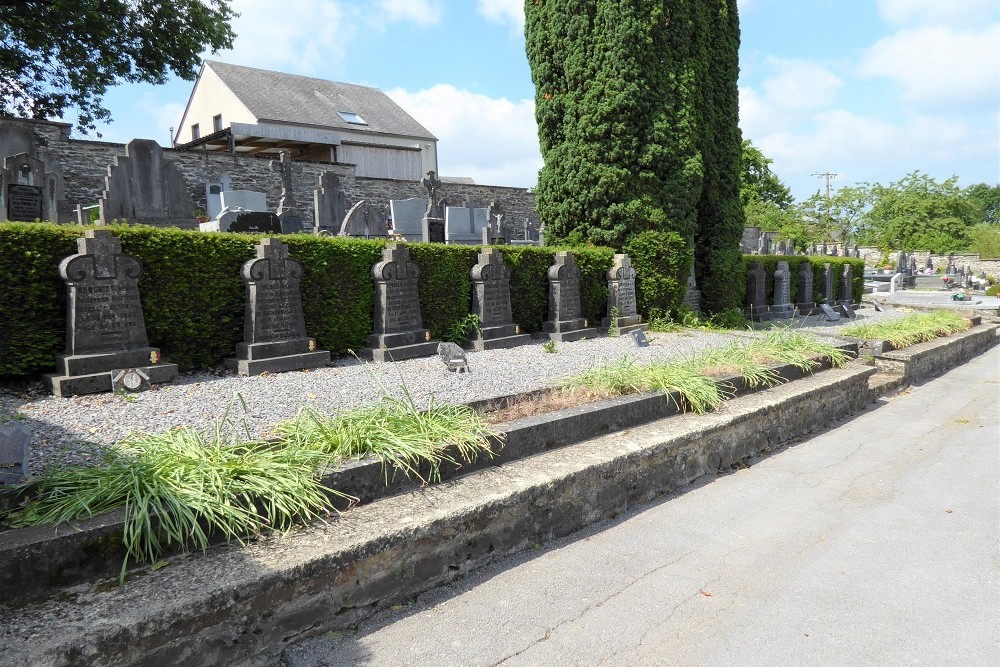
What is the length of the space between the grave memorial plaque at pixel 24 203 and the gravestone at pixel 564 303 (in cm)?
781

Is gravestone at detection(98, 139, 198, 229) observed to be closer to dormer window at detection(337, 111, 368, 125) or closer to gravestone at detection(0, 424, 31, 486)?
gravestone at detection(0, 424, 31, 486)

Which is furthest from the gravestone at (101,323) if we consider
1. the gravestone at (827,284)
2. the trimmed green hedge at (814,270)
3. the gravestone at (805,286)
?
the gravestone at (827,284)

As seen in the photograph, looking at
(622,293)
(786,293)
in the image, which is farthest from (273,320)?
(786,293)

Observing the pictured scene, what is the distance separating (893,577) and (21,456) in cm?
421

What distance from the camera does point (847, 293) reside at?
20.5m

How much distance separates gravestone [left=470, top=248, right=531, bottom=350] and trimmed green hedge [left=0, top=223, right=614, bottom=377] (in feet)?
0.54

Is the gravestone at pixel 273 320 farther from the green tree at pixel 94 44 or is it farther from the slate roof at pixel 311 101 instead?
the slate roof at pixel 311 101

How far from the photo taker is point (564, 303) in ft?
34.5

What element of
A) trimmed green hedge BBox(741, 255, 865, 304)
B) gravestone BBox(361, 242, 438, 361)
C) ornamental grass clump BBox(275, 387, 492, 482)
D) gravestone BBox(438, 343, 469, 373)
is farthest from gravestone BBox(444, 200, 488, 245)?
ornamental grass clump BBox(275, 387, 492, 482)

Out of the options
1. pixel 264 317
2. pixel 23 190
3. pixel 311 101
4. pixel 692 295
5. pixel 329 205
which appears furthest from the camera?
pixel 311 101

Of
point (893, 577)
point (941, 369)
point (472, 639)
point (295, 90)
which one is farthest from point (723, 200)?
point (295, 90)

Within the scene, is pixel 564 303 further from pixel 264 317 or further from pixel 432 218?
pixel 432 218

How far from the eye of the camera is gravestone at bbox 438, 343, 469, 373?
23.4ft

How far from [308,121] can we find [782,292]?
22.9 m
